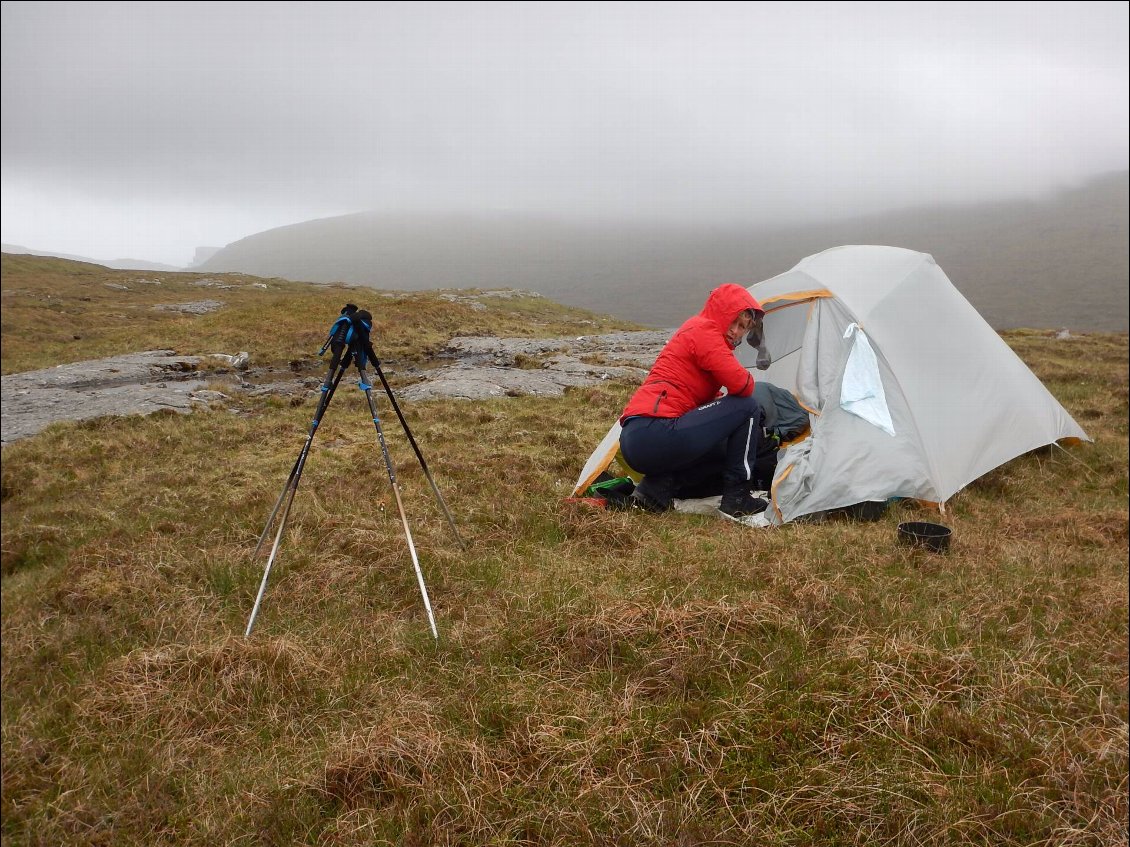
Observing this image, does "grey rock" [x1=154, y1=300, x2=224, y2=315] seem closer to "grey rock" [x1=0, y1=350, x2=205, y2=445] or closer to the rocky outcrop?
the rocky outcrop

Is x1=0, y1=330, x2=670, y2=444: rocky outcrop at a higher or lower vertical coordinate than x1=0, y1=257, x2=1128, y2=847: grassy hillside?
higher

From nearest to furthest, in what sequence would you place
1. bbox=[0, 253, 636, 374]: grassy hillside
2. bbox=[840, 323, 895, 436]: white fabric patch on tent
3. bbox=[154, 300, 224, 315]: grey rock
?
bbox=[840, 323, 895, 436]: white fabric patch on tent, bbox=[0, 253, 636, 374]: grassy hillside, bbox=[154, 300, 224, 315]: grey rock

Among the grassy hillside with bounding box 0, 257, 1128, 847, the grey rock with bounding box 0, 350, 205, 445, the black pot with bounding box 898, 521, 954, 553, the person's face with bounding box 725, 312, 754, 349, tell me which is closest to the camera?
the grassy hillside with bounding box 0, 257, 1128, 847

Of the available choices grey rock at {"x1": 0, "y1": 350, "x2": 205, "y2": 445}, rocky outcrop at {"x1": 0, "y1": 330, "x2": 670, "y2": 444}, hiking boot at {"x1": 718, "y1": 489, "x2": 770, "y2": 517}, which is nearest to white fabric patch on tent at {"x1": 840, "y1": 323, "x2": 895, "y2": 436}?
hiking boot at {"x1": 718, "y1": 489, "x2": 770, "y2": 517}

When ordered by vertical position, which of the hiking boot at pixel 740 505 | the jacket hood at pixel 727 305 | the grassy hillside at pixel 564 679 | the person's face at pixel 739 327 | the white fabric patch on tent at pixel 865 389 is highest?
the jacket hood at pixel 727 305

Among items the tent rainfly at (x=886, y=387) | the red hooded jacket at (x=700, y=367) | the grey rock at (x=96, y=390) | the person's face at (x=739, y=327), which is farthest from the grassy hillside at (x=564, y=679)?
the grey rock at (x=96, y=390)

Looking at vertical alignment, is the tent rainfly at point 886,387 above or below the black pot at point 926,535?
above

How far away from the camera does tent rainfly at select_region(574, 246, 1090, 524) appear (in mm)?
7684

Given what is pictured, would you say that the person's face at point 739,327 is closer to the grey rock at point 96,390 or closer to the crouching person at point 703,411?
the crouching person at point 703,411

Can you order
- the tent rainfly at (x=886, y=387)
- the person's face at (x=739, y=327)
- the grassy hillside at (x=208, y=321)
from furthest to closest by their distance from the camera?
the grassy hillside at (x=208, y=321)
the tent rainfly at (x=886, y=387)
the person's face at (x=739, y=327)

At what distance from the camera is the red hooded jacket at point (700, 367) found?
7.36 meters

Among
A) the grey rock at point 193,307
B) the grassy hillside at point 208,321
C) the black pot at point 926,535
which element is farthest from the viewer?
the grey rock at point 193,307

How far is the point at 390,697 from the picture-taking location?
427 centimetres

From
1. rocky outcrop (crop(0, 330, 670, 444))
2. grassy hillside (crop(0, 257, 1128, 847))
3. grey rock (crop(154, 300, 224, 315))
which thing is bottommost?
grassy hillside (crop(0, 257, 1128, 847))
